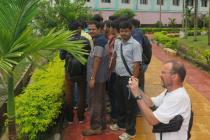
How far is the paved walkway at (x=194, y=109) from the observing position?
654 centimetres

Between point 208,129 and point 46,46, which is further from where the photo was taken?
point 208,129

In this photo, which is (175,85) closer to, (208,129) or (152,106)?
(152,106)

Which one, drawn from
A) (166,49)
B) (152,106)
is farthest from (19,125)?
(166,49)

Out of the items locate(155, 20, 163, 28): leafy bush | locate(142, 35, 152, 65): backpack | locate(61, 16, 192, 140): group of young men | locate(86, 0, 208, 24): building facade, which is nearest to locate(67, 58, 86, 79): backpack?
locate(61, 16, 192, 140): group of young men

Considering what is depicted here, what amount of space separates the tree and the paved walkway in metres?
2.15

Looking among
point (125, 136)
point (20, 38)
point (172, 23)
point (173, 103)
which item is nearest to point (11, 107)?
point (20, 38)

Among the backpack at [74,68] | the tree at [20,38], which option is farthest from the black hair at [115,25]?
the tree at [20,38]

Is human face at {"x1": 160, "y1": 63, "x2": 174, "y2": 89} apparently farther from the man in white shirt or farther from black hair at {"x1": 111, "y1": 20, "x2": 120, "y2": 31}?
black hair at {"x1": 111, "y1": 20, "x2": 120, "y2": 31}

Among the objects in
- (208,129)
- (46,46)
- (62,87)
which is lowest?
(208,129)

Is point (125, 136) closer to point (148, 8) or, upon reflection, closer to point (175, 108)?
point (175, 108)

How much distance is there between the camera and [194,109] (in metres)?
8.30

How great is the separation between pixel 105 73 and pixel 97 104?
46cm

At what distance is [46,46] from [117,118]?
276 cm

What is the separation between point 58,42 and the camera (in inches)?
177
